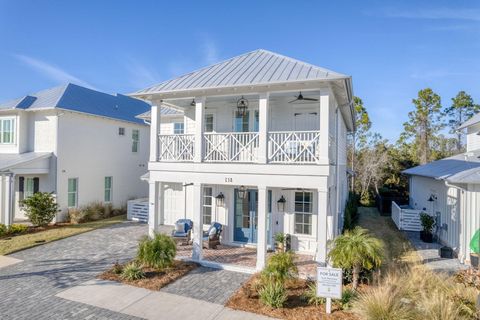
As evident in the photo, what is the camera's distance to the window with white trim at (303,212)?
Result: 460 inches

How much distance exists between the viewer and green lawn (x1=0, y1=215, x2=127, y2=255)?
12073 mm

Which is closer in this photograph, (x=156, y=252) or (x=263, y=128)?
(x=156, y=252)

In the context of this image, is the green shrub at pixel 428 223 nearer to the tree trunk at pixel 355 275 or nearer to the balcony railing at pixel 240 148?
the balcony railing at pixel 240 148

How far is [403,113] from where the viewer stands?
36.2 metres

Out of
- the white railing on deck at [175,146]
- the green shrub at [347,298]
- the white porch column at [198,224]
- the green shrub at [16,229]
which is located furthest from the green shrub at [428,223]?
the green shrub at [16,229]

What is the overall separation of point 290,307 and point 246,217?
5582mm

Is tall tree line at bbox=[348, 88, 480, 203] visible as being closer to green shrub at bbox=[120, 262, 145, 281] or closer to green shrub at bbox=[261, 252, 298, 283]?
green shrub at bbox=[261, 252, 298, 283]

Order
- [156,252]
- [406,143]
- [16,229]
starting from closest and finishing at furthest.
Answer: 1. [156,252]
2. [16,229]
3. [406,143]

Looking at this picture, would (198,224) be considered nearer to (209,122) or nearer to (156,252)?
(156,252)

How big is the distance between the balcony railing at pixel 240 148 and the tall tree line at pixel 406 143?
1897cm

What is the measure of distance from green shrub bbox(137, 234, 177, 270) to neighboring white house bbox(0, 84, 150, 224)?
10068 mm

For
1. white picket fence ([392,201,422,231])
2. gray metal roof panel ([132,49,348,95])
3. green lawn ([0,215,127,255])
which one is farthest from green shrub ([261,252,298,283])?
white picket fence ([392,201,422,231])

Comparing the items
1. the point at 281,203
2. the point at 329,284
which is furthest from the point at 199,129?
the point at 329,284

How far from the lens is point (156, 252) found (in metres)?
9.34
